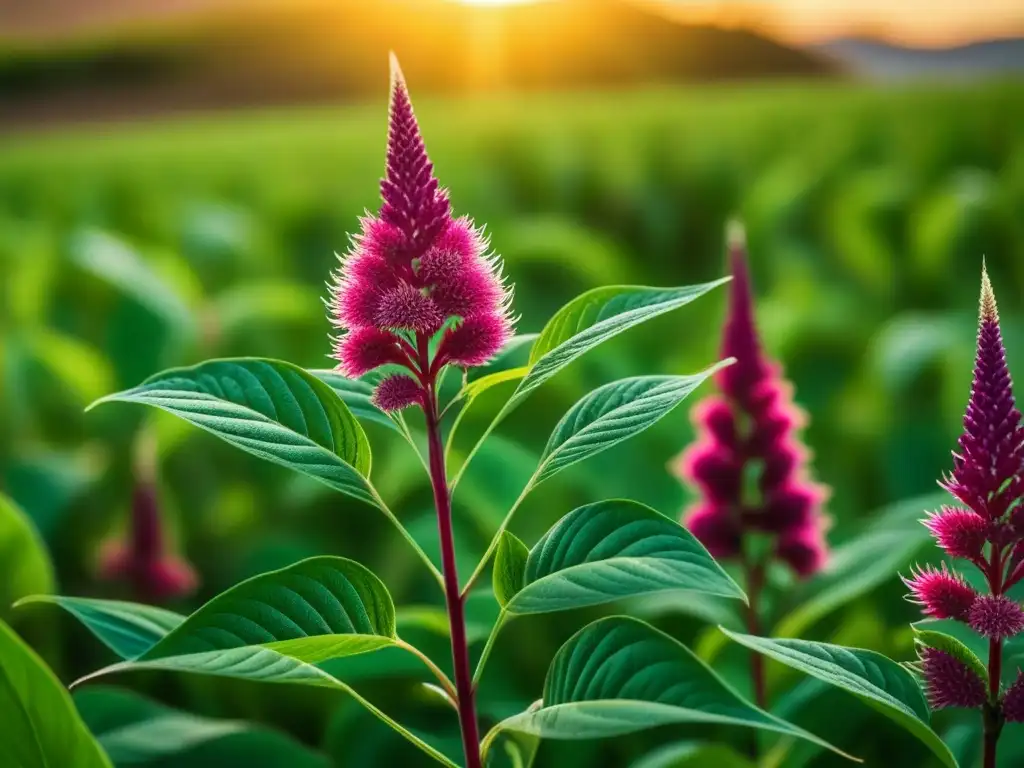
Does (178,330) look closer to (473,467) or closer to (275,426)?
(473,467)

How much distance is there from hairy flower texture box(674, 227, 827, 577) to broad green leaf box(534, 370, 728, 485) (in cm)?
77

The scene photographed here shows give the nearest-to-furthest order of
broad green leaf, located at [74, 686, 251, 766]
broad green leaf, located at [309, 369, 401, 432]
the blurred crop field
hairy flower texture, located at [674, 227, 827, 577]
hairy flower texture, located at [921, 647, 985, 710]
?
hairy flower texture, located at [921, 647, 985, 710]
broad green leaf, located at [309, 369, 401, 432]
broad green leaf, located at [74, 686, 251, 766]
hairy flower texture, located at [674, 227, 827, 577]
the blurred crop field

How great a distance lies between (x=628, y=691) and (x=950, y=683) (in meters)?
0.32

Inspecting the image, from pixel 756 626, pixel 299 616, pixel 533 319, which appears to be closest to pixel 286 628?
pixel 299 616

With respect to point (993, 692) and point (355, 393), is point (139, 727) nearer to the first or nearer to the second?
point (355, 393)

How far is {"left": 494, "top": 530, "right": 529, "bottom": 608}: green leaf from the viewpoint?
2.96 ft

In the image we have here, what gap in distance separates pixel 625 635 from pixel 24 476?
7.98 feet

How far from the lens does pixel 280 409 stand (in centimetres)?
92

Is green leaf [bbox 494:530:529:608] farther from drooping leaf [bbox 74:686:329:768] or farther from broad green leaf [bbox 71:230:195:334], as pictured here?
broad green leaf [bbox 71:230:195:334]

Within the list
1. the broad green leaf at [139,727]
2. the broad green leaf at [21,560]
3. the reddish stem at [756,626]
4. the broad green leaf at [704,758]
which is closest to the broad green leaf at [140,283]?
the broad green leaf at [21,560]

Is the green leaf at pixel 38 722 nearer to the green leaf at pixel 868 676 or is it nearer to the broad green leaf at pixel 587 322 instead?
the broad green leaf at pixel 587 322

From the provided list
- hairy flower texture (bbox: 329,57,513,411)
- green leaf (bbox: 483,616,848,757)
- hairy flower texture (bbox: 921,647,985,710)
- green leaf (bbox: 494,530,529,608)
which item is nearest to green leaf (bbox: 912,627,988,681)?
hairy flower texture (bbox: 921,647,985,710)

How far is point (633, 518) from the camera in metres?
0.83

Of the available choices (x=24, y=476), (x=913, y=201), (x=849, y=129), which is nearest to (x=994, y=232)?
(x=913, y=201)
